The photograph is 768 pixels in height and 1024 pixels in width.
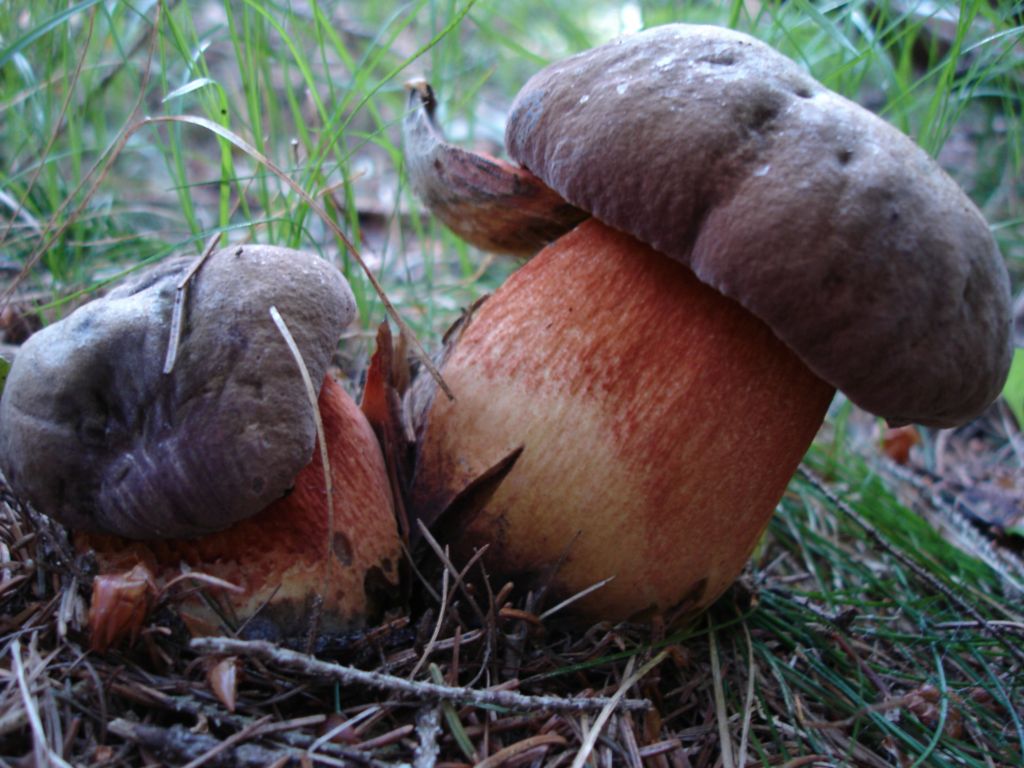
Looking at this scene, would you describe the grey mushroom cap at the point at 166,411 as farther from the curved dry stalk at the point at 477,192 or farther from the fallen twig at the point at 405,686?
the curved dry stalk at the point at 477,192

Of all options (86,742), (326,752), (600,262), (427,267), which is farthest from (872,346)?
(427,267)

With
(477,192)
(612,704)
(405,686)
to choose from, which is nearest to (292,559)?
(405,686)

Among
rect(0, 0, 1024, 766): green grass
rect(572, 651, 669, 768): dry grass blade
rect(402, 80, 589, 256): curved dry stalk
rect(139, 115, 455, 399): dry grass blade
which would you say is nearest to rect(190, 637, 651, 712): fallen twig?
rect(572, 651, 669, 768): dry grass blade

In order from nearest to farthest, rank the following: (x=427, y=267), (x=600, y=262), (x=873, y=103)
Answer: (x=600, y=262)
(x=427, y=267)
(x=873, y=103)

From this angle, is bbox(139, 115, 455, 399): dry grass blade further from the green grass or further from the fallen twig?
the fallen twig

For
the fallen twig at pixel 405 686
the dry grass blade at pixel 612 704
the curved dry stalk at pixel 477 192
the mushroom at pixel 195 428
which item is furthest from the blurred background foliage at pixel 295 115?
the dry grass blade at pixel 612 704

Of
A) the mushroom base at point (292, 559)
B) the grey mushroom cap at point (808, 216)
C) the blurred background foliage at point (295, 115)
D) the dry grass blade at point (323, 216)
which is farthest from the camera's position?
the blurred background foliage at point (295, 115)

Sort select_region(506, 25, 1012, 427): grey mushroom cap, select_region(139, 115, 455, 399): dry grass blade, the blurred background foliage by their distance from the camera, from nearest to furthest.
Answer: select_region(506, 25, 1012, 427): grey mushroom cap
select_region(139, 115, 455, 399): dry grass blade
the blurred background foliage

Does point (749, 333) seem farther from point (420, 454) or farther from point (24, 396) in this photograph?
point (24, 396)
